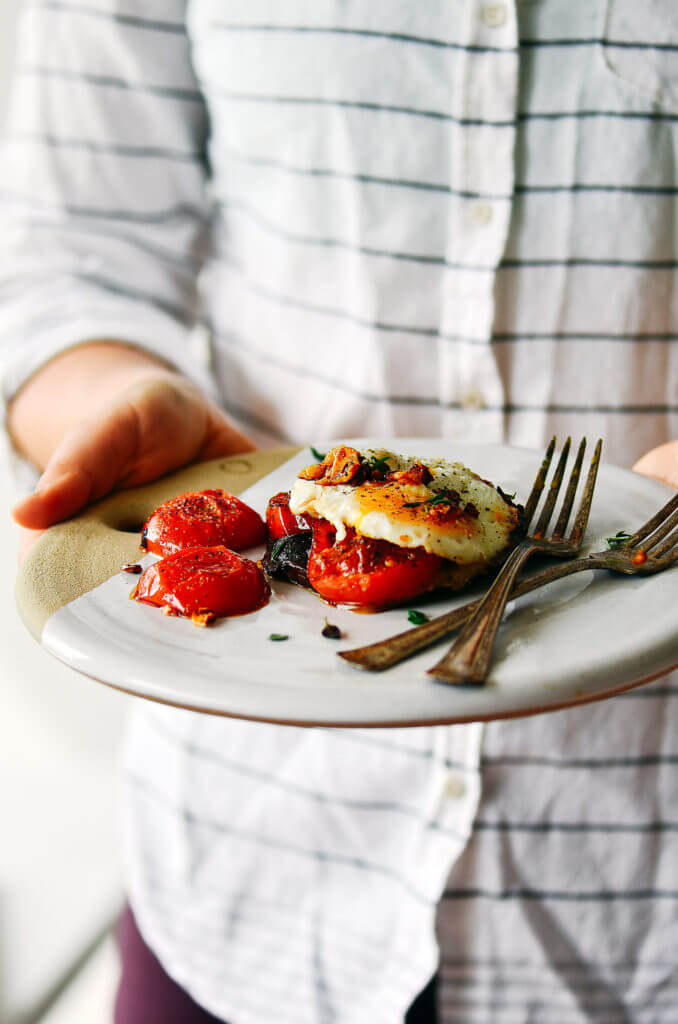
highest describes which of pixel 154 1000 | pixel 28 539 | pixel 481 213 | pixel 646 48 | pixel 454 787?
pixel 646 48

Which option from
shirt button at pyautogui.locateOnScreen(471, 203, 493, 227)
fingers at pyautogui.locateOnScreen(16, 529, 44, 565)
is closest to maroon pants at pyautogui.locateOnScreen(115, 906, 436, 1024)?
A: fingers at pyautogui.locateOnScreen(16, 529, 44, 565)

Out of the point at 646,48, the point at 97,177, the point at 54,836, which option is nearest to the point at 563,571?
the point at 646,48

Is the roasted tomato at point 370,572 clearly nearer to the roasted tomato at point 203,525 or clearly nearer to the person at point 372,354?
the roasted tomato at point 203,525

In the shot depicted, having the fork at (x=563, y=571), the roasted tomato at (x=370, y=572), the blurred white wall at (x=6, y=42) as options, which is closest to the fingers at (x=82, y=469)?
the roasted tomato at (x=370, y=572)

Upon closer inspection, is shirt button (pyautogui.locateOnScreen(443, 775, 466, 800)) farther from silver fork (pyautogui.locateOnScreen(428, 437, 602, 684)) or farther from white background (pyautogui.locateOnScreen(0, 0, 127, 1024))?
white background (pyautogui.locateOnScreen(0, 0, 127, 1024))

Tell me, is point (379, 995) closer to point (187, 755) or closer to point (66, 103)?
point (187, 755)

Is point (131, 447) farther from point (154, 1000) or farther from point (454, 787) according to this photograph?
point (154, 1000)
